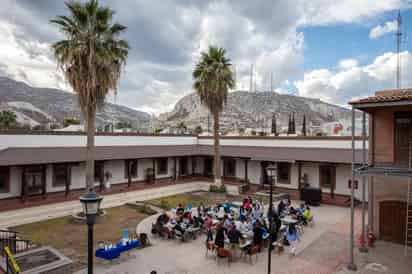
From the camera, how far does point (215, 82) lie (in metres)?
25.2

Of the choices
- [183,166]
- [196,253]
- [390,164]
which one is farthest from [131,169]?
[390,164]

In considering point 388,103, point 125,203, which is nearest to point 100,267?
point 125,203

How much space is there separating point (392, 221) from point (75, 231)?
16790 millimetres

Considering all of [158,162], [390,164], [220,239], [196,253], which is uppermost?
[390,164]

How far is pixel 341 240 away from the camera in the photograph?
13.9m

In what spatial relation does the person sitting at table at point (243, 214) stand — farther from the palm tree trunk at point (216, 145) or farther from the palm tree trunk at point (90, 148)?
the palm tree trunk at point (90, 148)

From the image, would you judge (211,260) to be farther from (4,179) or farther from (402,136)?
(4,179)

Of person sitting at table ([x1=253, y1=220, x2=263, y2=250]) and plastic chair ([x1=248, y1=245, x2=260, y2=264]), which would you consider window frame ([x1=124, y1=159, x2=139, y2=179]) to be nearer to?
A: person sitting at table ([x1=253, y1=220, x2=263, y2=250])

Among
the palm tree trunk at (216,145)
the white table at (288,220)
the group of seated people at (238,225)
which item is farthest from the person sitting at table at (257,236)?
the palm tree trunk at (216,145)

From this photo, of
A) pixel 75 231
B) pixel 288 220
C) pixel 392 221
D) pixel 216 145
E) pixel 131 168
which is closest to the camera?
pixel 392 221

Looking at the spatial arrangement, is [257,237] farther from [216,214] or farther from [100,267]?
[100,267]

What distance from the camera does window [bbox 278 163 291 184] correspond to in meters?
26.6

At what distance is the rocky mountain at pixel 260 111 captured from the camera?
149 metres

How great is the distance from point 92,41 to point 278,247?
49.7ft
